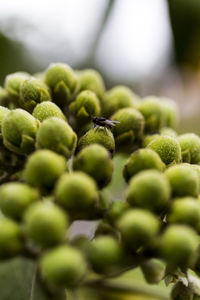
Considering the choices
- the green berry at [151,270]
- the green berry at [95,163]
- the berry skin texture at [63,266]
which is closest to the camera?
the berry skin texture at [63,266]

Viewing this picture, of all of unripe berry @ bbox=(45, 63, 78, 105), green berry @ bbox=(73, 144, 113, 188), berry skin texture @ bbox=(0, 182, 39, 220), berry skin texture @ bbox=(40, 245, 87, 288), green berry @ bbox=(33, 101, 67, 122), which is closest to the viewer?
berry skin texture @ bbox=(40, 245, 87, 288)

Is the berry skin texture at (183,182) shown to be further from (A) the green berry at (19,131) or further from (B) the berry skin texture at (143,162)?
(A) the green berry at (19,131)


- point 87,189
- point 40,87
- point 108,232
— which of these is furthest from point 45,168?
point 40,87

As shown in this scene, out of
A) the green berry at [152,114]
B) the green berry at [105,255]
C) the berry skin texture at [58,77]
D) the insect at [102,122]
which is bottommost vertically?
the green berry at [105,255]

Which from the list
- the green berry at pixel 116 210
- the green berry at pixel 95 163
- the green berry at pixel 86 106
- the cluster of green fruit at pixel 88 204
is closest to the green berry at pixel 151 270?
the cluster of green fruit at pixel 88 204

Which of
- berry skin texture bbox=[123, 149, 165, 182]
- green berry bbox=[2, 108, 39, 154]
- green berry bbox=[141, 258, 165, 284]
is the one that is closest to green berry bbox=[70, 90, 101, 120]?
green berry bbox=[2, 108, 39, 154]

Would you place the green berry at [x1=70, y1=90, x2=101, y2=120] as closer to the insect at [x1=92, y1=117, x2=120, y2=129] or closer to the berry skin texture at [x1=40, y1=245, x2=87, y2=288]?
the insect at [x1=92, y1=117, x2=120, y2=129]

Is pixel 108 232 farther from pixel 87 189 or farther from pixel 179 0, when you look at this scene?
pixel 179 0
